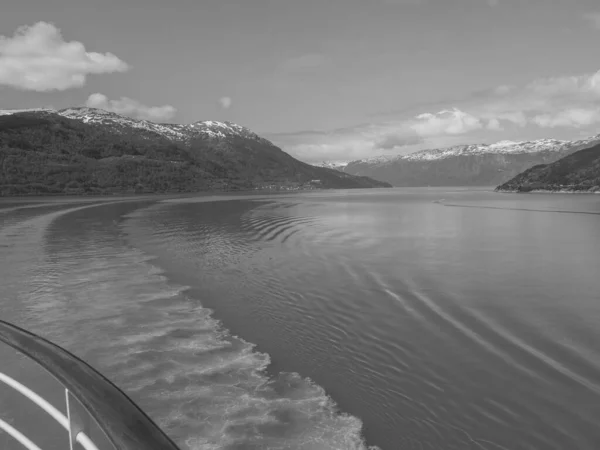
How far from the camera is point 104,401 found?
251 cm

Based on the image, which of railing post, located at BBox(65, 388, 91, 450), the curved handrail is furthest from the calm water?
railing post, located at BBox(65, 388, 91, 450)

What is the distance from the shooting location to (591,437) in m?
8.39

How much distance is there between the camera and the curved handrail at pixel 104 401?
224cm

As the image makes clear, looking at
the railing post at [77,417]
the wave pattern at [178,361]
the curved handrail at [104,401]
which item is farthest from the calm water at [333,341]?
the railing post at [77,417]

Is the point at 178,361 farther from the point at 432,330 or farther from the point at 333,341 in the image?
the point at 432,330

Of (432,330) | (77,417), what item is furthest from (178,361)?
(77,417)

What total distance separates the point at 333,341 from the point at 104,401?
1182 cm

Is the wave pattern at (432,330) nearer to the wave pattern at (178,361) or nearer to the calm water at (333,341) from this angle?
the calm water at (333,341)

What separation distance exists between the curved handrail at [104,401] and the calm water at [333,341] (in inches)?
242

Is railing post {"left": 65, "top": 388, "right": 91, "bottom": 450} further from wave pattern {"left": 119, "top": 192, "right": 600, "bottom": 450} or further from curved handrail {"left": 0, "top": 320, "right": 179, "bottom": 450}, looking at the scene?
wave pattern {"left": 119, "top": 192, "right": 600, "bottom": 450}

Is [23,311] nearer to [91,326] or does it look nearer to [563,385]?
[91,326]

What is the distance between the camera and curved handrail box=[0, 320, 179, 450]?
2238mm

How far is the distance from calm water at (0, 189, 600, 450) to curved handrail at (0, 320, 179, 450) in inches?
242

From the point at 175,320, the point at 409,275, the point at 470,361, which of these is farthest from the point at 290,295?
the point at 470,361
